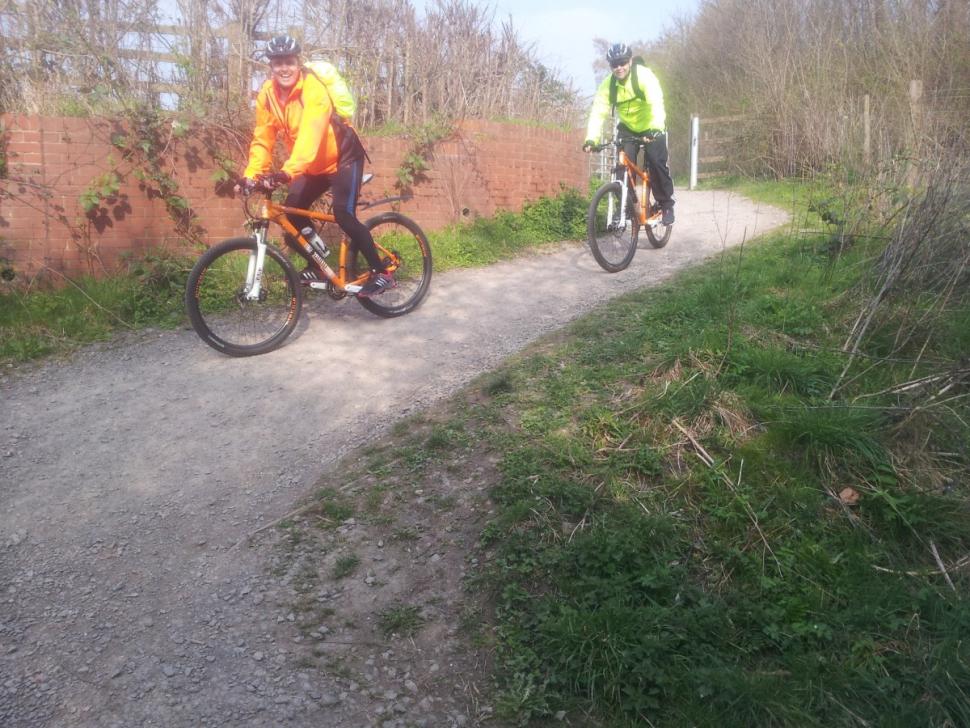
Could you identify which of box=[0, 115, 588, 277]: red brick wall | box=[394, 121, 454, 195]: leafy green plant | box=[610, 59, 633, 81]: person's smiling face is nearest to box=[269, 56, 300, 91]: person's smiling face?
box=[0, 115, 588, 277]: red brick wall

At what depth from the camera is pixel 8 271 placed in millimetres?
6102

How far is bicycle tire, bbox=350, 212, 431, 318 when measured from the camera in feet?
20.0

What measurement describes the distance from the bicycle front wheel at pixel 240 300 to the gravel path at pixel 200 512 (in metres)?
0.17

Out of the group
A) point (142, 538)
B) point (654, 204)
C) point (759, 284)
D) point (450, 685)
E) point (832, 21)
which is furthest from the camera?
point (832, 21)

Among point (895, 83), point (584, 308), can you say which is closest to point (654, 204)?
point (584, 308)

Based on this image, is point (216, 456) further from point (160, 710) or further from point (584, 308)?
point (584, 308)

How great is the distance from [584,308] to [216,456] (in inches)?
123

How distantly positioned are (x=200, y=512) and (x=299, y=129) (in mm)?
2907

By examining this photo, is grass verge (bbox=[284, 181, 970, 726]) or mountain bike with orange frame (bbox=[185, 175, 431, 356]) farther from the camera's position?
mountain bike with orange frame (bbox=[185, 175, 431, 356])

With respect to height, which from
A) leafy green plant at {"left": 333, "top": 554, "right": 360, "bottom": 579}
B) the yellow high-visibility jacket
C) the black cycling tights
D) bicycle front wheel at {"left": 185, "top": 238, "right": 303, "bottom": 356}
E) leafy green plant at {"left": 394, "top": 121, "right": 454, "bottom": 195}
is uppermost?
the yellow high-visibility jacket

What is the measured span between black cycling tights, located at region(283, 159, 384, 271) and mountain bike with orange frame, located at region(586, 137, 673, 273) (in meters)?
2.37

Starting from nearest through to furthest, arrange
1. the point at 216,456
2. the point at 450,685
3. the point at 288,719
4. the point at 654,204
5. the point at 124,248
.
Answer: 1. the point at 288,719
2. the point at 450,685
3. the point at 216,456
4. the point at 124,248
5. the point at 654,204

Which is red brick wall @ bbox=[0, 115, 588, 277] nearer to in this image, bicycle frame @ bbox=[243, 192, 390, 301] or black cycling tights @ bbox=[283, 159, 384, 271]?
bicycle frame @ bbox=[243, 192, 390, 301]

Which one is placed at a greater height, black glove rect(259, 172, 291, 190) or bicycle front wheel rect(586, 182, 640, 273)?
black glove rect(259, 172, 291, 190)
